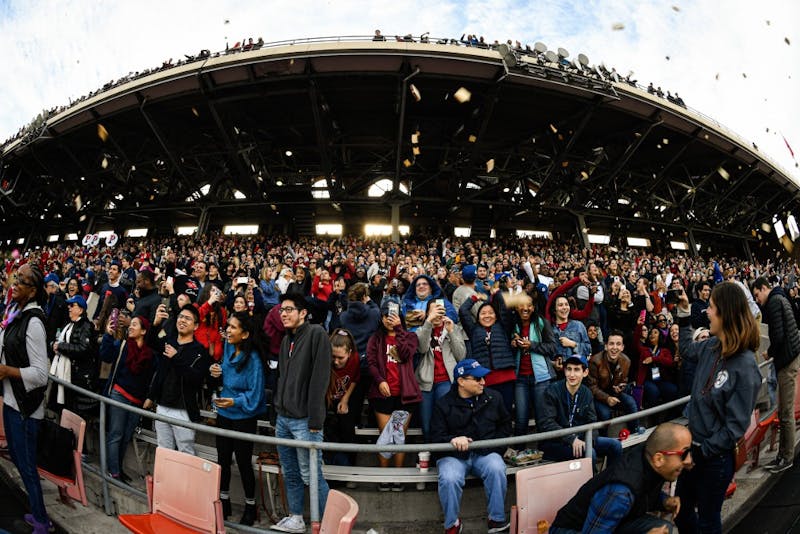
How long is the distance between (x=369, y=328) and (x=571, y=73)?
15222 millimetres

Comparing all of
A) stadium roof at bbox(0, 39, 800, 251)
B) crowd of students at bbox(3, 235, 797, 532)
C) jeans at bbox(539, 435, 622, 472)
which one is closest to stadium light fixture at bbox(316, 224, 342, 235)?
stadium roof at bbox(0, 39, 800, 251)

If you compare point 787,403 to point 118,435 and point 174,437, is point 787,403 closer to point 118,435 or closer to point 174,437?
point 174,437

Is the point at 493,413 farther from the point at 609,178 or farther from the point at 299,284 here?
the point at 609,178

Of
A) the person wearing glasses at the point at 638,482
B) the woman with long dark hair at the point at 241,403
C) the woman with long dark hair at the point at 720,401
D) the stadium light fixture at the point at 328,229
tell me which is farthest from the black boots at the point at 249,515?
the stadium light fixture at the point at 328,229

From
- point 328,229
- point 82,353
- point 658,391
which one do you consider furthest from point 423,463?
point 328,229

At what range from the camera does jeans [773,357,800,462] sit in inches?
145

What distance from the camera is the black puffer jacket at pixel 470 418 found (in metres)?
3.21

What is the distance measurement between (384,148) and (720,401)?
19855mm

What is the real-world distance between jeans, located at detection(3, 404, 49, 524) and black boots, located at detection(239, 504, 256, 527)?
1.53 meters

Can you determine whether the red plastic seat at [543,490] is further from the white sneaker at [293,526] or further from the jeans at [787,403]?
the jeans at [787,403]

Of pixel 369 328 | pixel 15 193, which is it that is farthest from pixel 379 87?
pixel 15 193

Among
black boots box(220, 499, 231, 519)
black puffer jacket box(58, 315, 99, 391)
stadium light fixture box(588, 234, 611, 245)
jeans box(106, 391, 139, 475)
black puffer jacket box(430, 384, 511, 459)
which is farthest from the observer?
stadium light fixture box(588, 234, 611, 245)

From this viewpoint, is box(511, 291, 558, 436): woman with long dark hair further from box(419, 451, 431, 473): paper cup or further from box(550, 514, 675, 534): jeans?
box(550, 514, 675, 534): jeans

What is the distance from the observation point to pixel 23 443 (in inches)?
116
